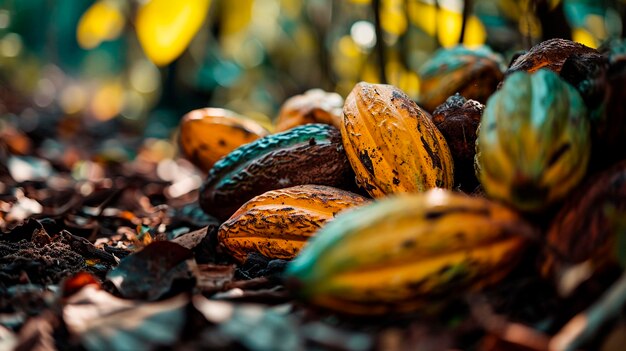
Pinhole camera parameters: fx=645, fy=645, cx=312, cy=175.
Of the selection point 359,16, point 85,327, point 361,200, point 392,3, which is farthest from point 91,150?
point 85,327

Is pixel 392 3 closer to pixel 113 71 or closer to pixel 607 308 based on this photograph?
pixel 607 308

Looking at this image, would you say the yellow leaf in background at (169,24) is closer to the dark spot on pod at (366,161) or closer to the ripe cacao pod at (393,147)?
the ripe cacao pod at (393,147)

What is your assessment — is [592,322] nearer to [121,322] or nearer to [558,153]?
[558,153]

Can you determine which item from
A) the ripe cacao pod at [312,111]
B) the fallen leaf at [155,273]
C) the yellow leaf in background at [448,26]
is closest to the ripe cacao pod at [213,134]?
the ripe cacao pod at [312,111]

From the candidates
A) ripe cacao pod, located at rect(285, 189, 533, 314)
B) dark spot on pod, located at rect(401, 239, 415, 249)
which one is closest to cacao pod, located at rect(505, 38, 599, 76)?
ripe cacao pod, located at rect(285, 189, 533, 314)

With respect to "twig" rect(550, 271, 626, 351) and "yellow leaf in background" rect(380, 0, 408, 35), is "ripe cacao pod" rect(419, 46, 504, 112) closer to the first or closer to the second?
"yellow leaf in background" rect(380, 0, 408, 35)
